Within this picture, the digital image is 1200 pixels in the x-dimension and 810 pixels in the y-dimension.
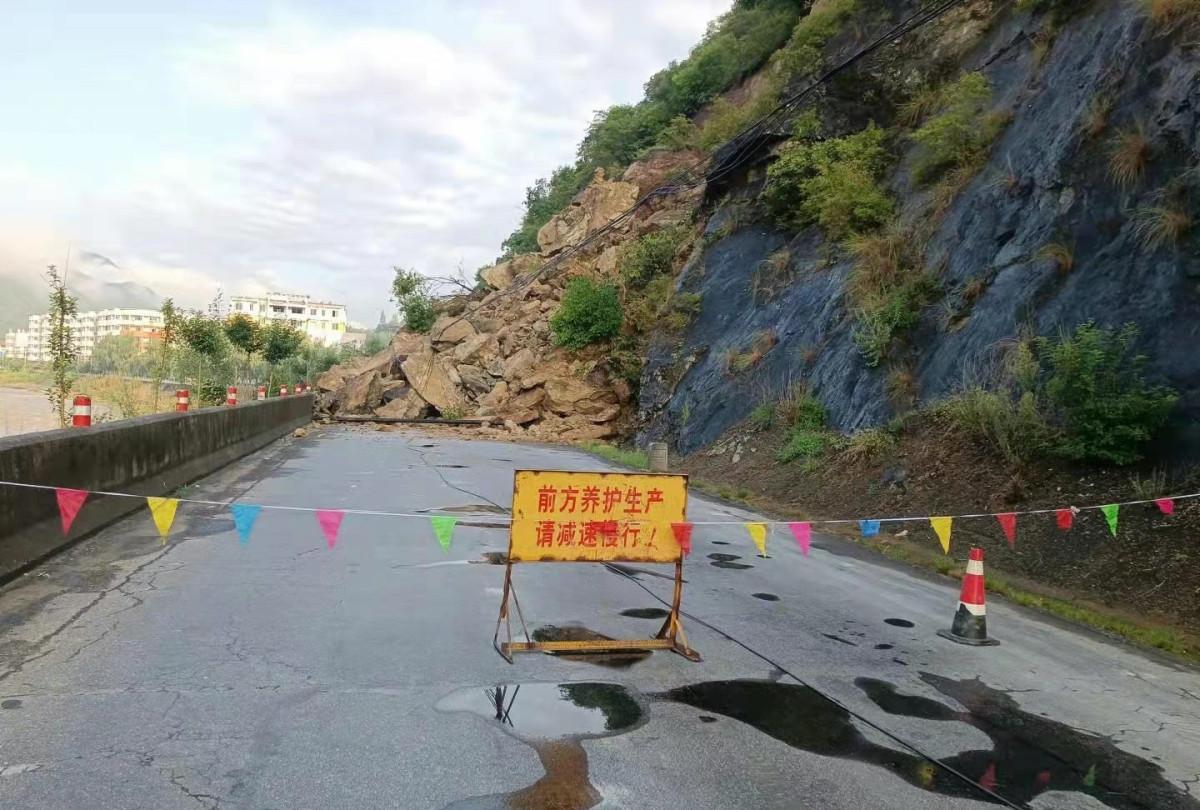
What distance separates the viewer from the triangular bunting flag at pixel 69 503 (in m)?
7.08

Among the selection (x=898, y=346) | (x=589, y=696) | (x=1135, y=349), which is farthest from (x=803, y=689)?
(x=898, y=346)

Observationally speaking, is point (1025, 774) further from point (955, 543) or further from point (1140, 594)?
point (955, 543)

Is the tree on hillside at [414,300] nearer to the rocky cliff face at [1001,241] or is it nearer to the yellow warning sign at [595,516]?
the rocky cliff face at [1001,241]

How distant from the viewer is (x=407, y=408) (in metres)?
37.4

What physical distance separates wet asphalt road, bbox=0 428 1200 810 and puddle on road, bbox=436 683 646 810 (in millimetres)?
17

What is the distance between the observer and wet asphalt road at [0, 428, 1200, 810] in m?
3.88

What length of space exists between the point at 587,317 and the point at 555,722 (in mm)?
30334

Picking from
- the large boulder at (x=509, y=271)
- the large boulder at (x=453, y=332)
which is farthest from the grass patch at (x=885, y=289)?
the large boulder at (x=509, y=271)

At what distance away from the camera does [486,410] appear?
3528 centimetres

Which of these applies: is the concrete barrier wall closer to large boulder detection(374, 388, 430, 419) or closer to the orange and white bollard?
the orange and white bollard

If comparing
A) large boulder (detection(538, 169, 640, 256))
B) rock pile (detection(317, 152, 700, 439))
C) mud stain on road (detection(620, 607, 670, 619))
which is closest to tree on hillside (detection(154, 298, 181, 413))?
rock pile (detection(317, 152, 700, 439))

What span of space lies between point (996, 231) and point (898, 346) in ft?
8.23

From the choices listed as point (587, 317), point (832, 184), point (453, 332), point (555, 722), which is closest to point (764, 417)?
point (832, 184)

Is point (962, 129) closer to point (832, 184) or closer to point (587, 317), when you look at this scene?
point (832, 184)
